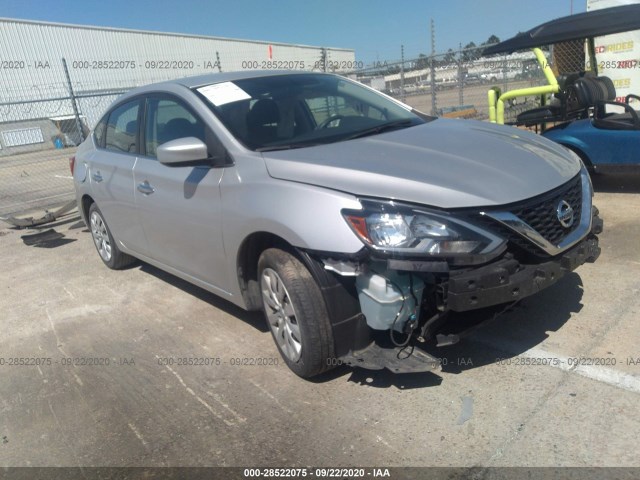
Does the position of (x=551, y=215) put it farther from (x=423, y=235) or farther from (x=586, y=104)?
(x=586, y=104)

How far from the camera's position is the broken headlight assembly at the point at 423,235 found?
Result: 2.52m

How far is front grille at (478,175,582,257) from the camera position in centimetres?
260

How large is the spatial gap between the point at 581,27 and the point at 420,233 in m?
4.96

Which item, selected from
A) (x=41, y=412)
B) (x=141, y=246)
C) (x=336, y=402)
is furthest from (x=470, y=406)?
(x=141, y=246)

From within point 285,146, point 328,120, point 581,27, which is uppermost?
point 581,27

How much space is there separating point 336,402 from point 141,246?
8.12 ft

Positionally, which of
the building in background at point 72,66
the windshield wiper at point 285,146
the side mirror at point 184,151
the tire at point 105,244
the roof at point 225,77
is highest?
the building in background at point 72,66

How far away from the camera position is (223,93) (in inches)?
147

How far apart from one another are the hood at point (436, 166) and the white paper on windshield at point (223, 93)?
2.39 feet

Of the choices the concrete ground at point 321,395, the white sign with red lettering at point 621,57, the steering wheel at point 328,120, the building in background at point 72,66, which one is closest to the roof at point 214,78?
the steering wheel at point 328,120

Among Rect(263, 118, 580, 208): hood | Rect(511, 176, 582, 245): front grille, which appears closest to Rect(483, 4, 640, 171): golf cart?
Rect(263, 118, 580, 208): hood

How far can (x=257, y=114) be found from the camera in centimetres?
358

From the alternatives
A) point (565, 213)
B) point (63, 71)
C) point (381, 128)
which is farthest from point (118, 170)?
point (63, 71)

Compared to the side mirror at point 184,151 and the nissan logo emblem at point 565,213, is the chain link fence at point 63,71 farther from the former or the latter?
the nissan logo emblem at point 565,213
